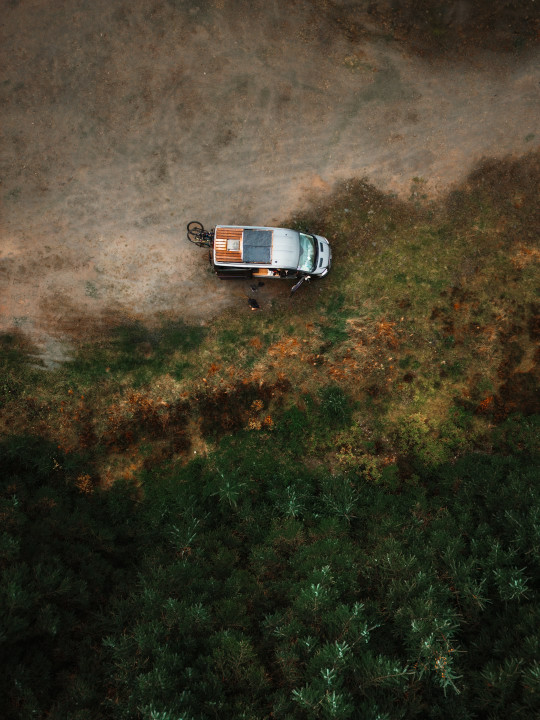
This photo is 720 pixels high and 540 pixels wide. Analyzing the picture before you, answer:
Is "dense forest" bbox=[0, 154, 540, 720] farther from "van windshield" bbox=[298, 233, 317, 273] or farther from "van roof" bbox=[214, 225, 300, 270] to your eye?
"van roof" bbox=[214, 225, 300, 270]

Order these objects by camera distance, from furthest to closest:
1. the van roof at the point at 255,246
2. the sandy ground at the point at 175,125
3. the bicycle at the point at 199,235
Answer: the sandy ground at the point at 175,125 → the bicycle at the point at 199,235 → the van roof at the point at 255,246

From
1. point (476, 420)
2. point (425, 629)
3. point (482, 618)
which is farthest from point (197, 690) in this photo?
point (476, 420)

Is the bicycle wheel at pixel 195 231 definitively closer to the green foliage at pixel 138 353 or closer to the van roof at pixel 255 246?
the van roof at pixel 255 246

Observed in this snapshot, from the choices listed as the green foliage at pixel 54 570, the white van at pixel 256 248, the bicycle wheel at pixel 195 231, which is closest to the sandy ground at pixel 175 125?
the bicycle wheel at pixel 195 231

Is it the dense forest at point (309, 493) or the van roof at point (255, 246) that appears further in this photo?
the van roof at point (255, 246)

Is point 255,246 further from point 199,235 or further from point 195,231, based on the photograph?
point 195,231

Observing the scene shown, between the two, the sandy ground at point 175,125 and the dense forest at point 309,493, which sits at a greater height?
the sandy ground at point 175,125
